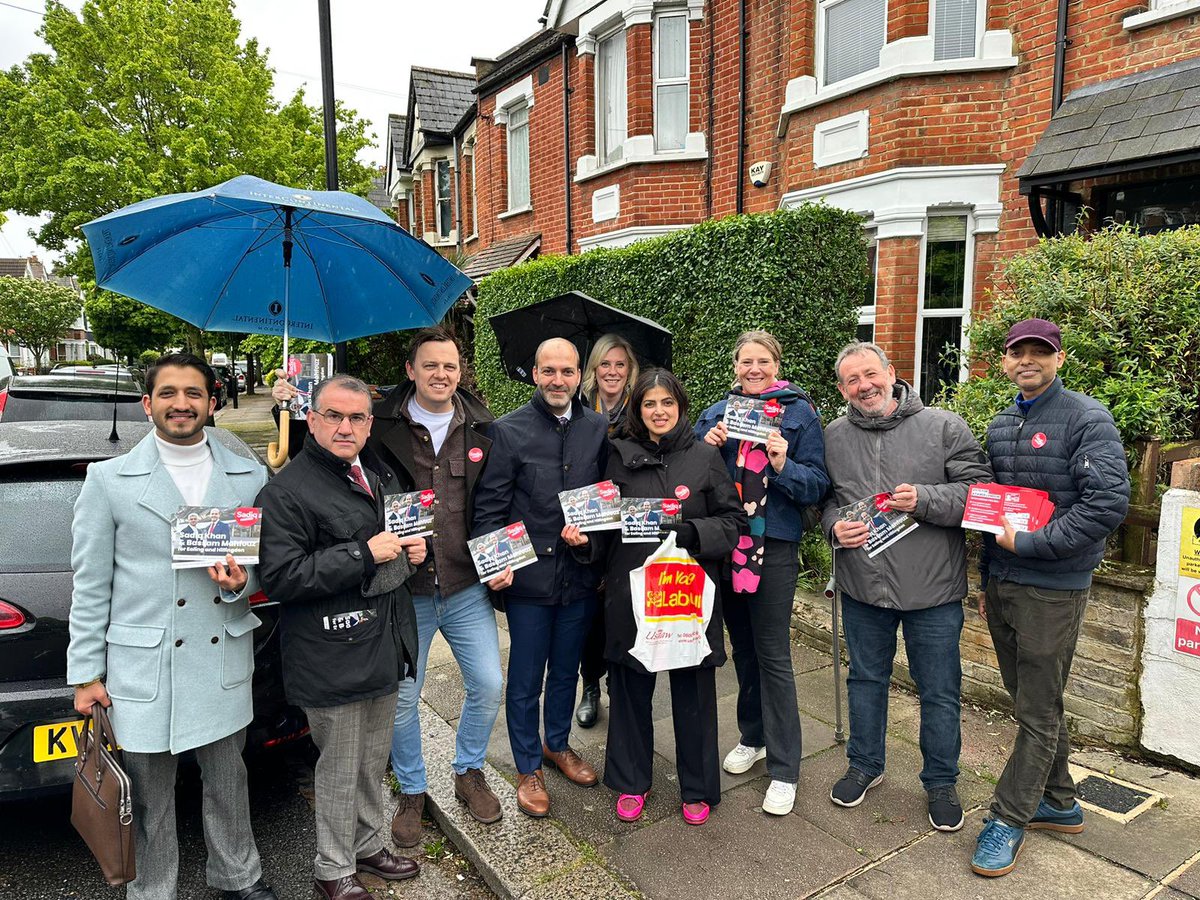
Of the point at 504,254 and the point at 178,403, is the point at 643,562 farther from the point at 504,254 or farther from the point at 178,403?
the point at 504,254

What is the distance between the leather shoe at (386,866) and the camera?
297cm

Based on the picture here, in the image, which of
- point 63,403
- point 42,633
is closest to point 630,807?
point 42,633

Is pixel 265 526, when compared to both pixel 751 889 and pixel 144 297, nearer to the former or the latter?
pixel 144 297

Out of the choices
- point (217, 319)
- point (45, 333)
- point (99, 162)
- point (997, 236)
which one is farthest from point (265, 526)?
point (45, 333)

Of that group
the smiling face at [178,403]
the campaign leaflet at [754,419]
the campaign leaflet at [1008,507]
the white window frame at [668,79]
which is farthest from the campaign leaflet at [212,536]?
the white window frame at [668,79]

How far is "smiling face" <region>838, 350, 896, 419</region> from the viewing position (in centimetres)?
314

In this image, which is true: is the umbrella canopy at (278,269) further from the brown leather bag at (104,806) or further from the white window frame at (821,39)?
the white window frame at (821,39)

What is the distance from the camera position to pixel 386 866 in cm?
297

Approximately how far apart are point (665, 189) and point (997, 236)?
4385 mm

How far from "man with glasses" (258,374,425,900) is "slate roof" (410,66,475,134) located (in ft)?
60.1

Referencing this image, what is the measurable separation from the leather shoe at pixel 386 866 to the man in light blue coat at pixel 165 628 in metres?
0.42

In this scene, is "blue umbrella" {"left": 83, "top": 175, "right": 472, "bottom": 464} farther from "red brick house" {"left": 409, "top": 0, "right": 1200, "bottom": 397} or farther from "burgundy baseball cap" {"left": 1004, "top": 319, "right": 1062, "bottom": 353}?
"red brick house" {"left": 409, "top": 0, "right": 1200, "bottom": 397}

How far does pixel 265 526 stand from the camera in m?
2.52

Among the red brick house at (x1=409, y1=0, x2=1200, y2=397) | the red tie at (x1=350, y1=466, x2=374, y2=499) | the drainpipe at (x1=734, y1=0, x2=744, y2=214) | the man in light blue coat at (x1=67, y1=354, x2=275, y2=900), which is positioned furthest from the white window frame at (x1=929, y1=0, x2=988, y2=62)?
the man in light blue coat at (x1=67, y1=354, x2=275, y2=900)
